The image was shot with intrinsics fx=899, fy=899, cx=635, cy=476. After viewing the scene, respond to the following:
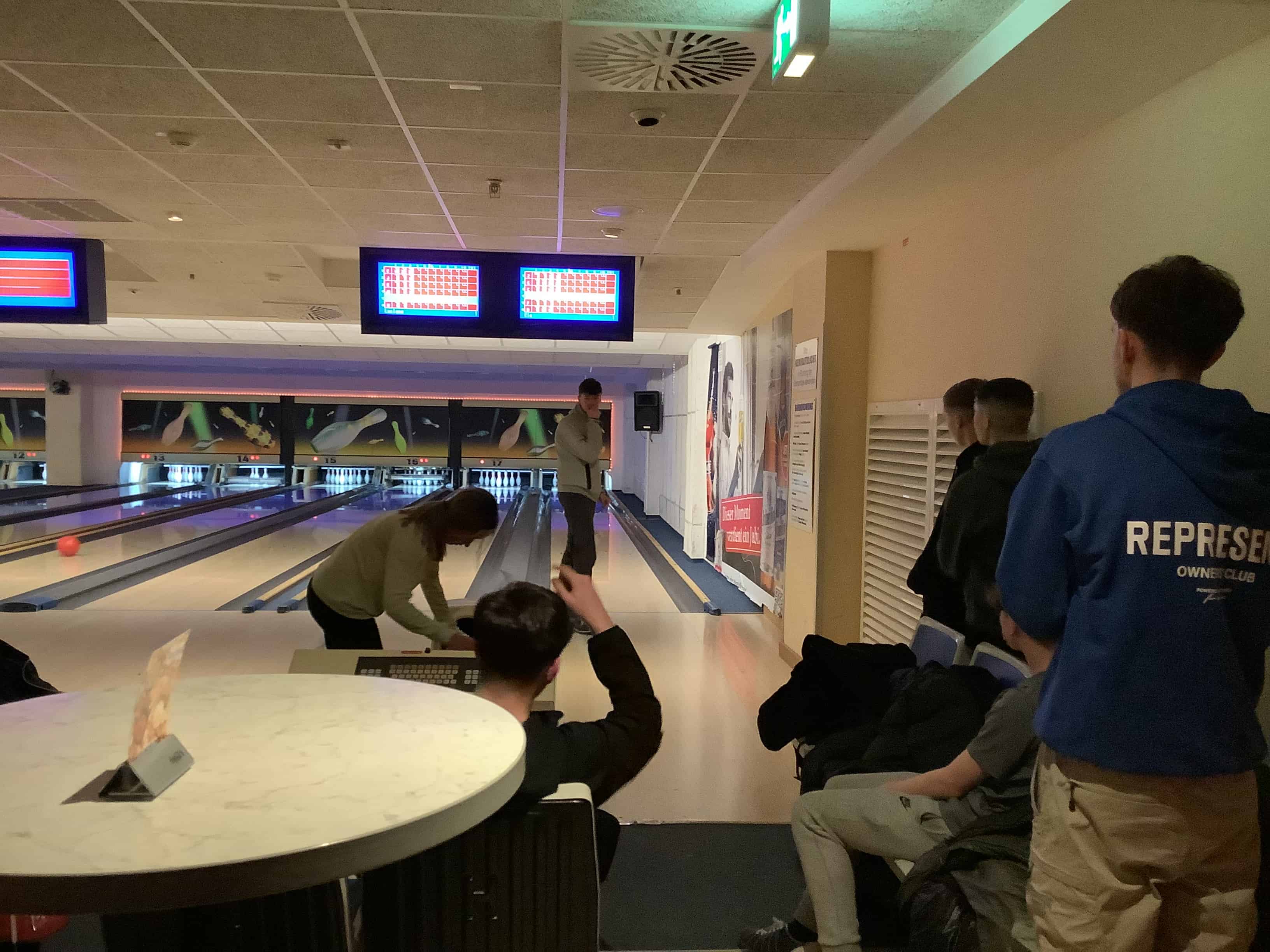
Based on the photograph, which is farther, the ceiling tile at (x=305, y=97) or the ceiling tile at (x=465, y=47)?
the ceiling tile at (x=305, y=97)

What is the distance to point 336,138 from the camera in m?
3.36

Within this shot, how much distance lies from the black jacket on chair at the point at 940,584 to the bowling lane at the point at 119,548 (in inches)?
234

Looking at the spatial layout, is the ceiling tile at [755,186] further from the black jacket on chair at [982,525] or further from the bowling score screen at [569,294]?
the black jacket on chair at [982,525]

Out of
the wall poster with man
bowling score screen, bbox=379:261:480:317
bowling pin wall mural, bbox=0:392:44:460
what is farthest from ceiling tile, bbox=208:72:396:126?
bowling pin wall mural, bbox=0:392:44:460

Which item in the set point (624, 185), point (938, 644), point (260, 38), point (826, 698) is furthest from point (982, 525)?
point (260, 38)

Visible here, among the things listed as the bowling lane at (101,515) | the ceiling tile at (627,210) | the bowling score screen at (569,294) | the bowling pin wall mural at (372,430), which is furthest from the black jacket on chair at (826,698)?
the bowling pin wall mural at (372,430)

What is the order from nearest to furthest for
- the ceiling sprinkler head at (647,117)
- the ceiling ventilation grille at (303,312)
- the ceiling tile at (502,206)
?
the ceiling sprinkler head at (647,117) < the ceiling tile at (502,206) < the ceiling ventilation grille at (303,312)

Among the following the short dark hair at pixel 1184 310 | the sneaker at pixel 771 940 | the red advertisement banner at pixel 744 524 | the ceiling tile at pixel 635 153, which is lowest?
the sneaker at pixel 771 940

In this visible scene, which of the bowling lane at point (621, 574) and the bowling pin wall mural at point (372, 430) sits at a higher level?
the bowling pin wall mural at point (372, 430)

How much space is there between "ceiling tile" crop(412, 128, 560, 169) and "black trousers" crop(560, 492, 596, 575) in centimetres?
273

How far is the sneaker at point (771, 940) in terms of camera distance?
2.21 metres

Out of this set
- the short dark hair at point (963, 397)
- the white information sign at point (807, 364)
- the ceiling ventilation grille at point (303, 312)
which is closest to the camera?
the short dark hair at point (963, 397)

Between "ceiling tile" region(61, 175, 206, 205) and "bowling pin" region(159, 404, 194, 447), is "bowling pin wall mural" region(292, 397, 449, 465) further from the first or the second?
"ceiling tile" region(61, 175, 206, 205)

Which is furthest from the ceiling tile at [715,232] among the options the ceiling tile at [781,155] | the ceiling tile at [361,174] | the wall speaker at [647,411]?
the wall speaker at [647,411]
